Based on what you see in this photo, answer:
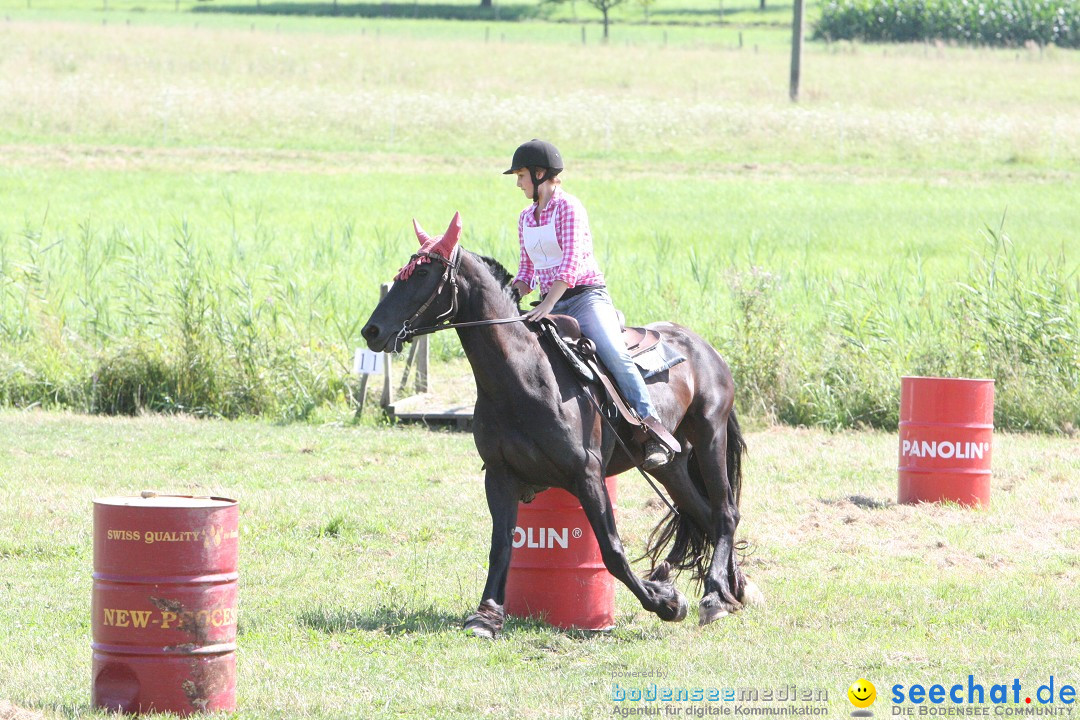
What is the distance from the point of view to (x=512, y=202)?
27.9 meters

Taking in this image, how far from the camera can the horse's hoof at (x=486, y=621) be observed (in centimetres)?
673

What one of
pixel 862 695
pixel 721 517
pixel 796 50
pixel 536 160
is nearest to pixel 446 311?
pixel 536 160

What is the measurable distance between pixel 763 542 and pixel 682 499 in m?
1.60

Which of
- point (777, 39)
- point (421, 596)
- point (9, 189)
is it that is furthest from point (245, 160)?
point (777, 39)

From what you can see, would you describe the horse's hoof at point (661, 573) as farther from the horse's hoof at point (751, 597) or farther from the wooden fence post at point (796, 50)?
the wooden fence post at point (796, 50)

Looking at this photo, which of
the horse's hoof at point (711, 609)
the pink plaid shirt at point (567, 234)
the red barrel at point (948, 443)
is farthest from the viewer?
the red barrel at point (948, 443)

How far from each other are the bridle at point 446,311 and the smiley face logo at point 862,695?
2454mm

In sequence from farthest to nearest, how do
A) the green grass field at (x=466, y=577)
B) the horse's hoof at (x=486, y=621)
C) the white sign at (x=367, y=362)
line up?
1. the white sign at (x=367, y=362)
2. the horse's hoof at (x=486, y=621)
3. the green grass field at (x=466, y=577)

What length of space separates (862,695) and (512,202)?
74.8 feet

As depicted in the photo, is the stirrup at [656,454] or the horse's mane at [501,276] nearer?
the horse's mane at [501,276]

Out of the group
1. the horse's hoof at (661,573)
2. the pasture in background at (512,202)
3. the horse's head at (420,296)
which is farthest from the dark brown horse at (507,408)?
the pasture in background at (512,202)

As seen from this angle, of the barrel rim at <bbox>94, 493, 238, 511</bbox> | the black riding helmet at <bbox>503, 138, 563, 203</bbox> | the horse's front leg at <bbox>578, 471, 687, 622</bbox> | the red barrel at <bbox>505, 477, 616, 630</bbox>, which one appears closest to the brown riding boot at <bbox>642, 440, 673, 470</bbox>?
the red barrel at <bbox>505, 477, 616, 630</bbox>

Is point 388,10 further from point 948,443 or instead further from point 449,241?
point 449,241

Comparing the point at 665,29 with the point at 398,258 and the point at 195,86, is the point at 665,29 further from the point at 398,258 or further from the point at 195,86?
the point at 398,258
